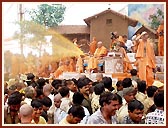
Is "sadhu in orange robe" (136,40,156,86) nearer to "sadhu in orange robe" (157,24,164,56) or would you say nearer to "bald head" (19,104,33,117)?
"sadhu in orange robe" (157,24,164,56)

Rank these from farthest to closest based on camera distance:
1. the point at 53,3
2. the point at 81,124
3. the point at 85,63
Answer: the point at 85,63 < the point at 53,3 < the point at 81,124

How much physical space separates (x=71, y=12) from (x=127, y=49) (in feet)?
2.81

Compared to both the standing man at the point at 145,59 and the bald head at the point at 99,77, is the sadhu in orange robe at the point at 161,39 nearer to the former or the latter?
the standing man at the point at 145,59

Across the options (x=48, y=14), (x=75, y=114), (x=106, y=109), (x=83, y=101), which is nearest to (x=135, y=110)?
(x=106, y=109)

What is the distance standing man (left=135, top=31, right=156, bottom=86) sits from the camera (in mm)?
5121

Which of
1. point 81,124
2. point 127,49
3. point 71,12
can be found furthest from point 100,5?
point 81,124

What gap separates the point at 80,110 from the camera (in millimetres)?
3797

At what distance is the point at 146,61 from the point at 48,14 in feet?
4.19

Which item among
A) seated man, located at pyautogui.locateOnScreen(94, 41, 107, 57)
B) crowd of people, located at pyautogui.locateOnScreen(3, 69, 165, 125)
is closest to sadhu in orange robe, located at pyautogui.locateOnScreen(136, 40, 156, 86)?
crowd of people, located at pyautogui.locateOnScreen(3, 69, 165, 125)

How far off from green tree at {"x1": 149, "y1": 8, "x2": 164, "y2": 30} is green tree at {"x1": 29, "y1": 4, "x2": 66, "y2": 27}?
0.97m

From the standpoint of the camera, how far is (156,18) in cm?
480

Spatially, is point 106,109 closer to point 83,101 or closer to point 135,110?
point 135,110

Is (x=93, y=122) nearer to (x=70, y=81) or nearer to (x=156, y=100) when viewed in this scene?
Result: (x=156, y=100)

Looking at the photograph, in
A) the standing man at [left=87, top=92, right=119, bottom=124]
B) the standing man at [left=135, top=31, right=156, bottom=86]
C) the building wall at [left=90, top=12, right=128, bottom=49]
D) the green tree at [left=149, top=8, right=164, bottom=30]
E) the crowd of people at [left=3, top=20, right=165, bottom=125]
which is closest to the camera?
the standing man at [left=87, top=92, right=119, bottom=124]
